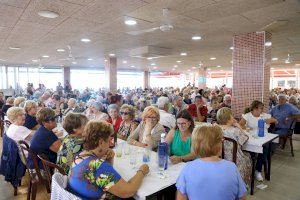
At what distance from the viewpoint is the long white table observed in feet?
5.46

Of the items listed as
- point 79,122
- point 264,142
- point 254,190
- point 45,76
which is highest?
point 45,76

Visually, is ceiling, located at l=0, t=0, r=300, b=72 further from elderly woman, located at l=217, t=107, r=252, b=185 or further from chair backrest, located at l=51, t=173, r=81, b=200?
chair backrest, located at l=51, t=173, r=81, b=200

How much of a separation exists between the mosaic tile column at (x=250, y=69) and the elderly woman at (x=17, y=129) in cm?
440

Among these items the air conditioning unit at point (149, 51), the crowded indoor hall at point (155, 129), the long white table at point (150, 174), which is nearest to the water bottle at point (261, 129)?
the crowded indoor hall at point (155, 129)

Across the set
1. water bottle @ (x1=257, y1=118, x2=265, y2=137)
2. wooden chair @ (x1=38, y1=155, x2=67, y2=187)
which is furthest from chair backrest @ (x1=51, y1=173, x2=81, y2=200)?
water bottle @ (x1=257, y1=118, x2=265, y2=137)

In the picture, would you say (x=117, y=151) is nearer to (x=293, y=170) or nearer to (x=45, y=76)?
(x=293, y=170)

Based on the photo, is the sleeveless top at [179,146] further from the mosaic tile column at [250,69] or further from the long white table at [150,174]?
the mosaic tile column at [250,69]

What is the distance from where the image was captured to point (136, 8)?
3.48 metres

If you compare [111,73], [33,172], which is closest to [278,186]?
[33,172]

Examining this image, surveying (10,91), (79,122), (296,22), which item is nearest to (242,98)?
(296,22)

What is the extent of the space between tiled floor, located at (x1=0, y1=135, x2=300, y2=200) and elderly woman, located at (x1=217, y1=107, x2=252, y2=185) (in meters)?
0.38

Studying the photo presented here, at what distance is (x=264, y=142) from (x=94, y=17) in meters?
3.21

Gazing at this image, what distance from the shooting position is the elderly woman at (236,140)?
2.78 meters

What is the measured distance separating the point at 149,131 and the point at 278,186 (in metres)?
2.00
